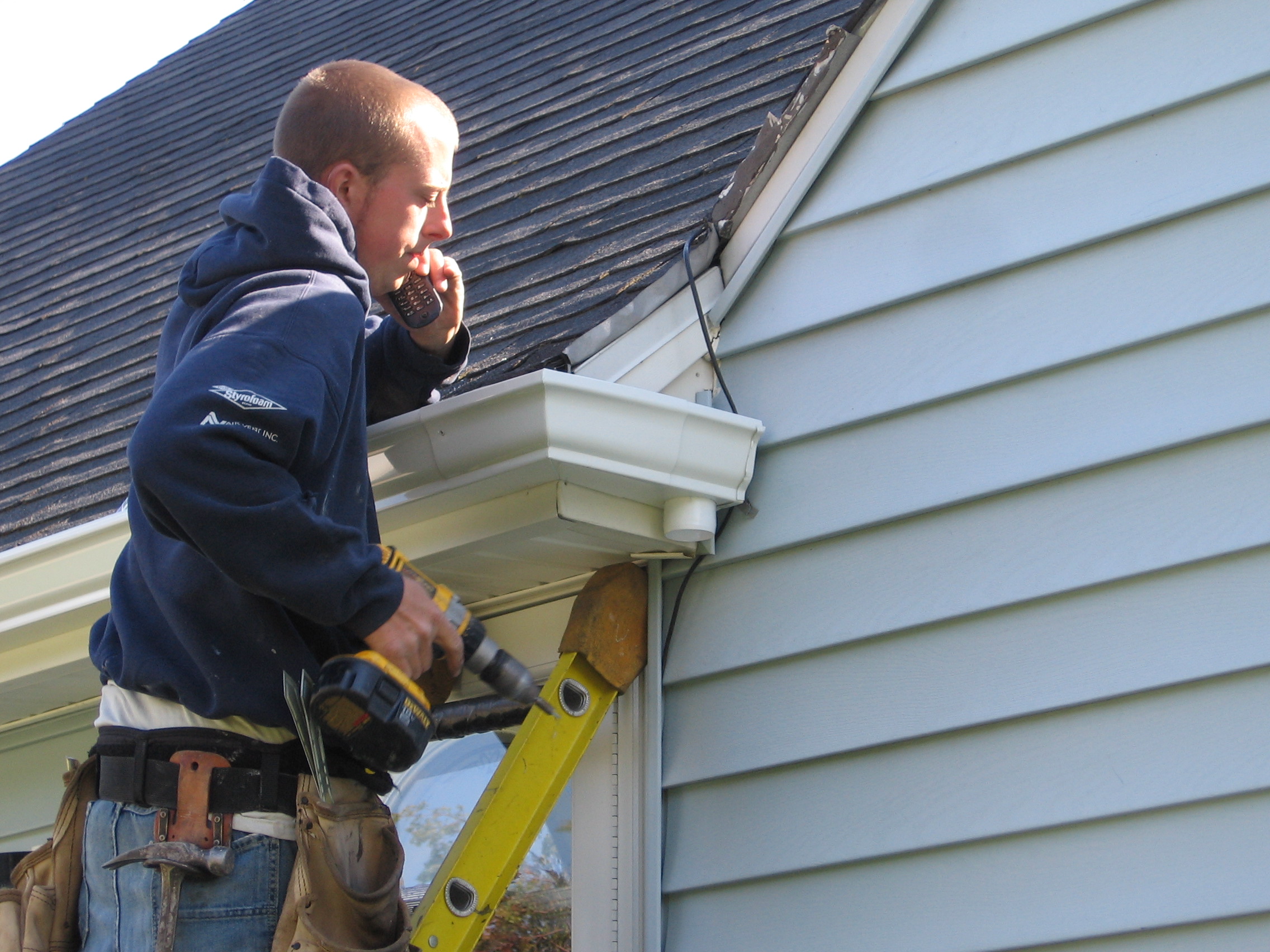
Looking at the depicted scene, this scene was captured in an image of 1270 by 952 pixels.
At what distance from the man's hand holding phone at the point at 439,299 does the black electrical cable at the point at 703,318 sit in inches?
20.8

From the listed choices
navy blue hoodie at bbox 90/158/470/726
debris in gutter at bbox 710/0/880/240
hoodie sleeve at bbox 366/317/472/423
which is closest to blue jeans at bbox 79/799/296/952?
navy blue hoodie at bbox 90/158/470/726

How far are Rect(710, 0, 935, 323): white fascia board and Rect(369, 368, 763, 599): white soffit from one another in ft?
1.38

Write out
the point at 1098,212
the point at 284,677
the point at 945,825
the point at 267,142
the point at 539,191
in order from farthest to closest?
the point at 267,142 < the point at 539,191 < the point at 1098,212 < the point at 945,825 < the point at 284,677

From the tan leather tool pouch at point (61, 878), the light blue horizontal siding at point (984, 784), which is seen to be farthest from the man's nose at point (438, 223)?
the light blue horizontal siding at point (984, 784)

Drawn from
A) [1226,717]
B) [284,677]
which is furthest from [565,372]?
[1226,717]

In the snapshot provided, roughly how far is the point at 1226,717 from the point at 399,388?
1851 millimetres

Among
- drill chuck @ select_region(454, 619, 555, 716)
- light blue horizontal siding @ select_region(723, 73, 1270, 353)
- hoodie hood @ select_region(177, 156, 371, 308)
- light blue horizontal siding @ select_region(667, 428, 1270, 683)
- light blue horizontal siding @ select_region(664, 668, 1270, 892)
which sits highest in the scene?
light blue horizontal siding @ select_region(723, 73, 1270, 353)

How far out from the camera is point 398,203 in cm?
262

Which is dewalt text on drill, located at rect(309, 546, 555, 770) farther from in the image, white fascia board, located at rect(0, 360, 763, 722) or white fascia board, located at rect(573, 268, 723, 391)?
white fascia board, located at rect(573, 268, 723, 391)

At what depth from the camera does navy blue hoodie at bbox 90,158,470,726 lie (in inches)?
79.7

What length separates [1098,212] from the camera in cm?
285

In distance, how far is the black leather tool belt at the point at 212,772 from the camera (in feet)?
7.32

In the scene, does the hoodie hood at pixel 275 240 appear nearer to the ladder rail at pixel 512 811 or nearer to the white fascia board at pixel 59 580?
the ladder rail at pixel 512 811

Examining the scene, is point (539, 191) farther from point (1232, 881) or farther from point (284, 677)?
point (1232, 881)
